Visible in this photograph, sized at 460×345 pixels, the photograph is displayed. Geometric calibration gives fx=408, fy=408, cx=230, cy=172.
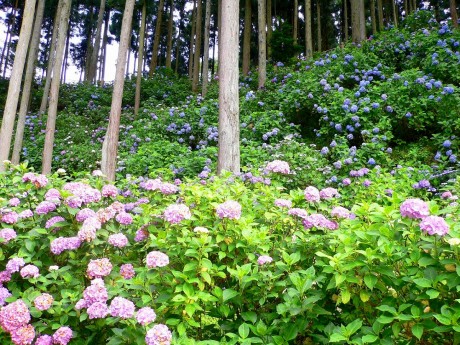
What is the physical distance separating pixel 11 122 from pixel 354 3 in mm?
11837

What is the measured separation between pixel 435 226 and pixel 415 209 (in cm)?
13

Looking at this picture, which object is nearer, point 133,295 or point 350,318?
point 350,318

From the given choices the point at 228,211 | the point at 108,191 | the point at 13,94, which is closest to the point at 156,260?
the point at 228,211

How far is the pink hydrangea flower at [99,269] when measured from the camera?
2195 millimetres

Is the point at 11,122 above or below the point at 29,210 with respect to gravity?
above

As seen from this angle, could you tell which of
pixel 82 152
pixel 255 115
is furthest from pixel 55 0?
pixel 255 115

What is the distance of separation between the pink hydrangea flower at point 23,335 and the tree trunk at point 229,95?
168 inches

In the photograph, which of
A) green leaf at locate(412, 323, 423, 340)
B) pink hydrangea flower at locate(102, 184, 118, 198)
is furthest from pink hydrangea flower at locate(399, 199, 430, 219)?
pink hydrangea flower at locate(102, 184, 118, 198)

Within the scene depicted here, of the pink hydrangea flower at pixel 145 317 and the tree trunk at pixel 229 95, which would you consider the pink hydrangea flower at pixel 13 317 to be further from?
the tree trunk at pixel 229 95

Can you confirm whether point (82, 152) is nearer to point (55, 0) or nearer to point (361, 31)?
point (361, 31)

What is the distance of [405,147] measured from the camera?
320 inches

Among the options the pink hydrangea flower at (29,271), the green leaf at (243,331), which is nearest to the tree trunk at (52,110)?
the pink hydrangea flower at (29,271)

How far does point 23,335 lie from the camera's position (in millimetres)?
2080

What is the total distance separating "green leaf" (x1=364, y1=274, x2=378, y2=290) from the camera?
1839 mm
